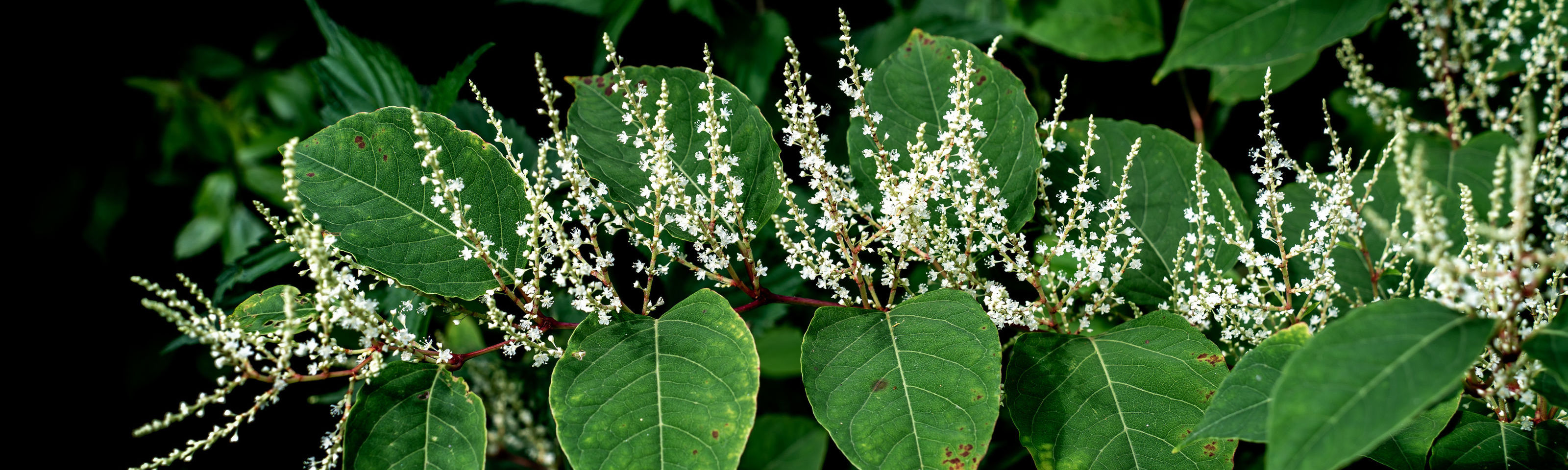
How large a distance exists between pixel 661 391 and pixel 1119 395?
0.54 meters

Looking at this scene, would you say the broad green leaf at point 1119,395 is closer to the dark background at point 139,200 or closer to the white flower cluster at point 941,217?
the white flower cluster at point 941,217

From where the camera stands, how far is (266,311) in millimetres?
1036

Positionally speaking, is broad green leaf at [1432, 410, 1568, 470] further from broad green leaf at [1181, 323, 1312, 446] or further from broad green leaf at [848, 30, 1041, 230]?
broad green leaf at [848, 30, 1041, 230]

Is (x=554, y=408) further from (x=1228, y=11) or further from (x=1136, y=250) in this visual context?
(x=1228, y=11)

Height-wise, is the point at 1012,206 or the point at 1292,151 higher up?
the point at 1012,206

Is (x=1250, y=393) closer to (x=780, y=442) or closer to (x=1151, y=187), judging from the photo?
(x=1151, y=187)

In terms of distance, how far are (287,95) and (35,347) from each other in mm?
1120

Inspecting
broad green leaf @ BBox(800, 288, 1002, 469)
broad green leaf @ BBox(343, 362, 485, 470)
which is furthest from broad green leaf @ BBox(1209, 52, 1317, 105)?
broad green leaf @ BBox(343, 362, 485, 470)

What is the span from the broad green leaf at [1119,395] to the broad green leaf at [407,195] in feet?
2.22

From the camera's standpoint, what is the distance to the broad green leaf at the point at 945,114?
1119 millimetres

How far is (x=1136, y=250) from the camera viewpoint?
1025 millimetres

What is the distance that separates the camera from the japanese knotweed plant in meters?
0.88

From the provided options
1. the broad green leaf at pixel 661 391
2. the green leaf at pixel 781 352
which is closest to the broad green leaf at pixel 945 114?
the broad green leaf at pixel 661 391

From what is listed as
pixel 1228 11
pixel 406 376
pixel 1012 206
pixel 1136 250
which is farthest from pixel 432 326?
pixel 1228 11
